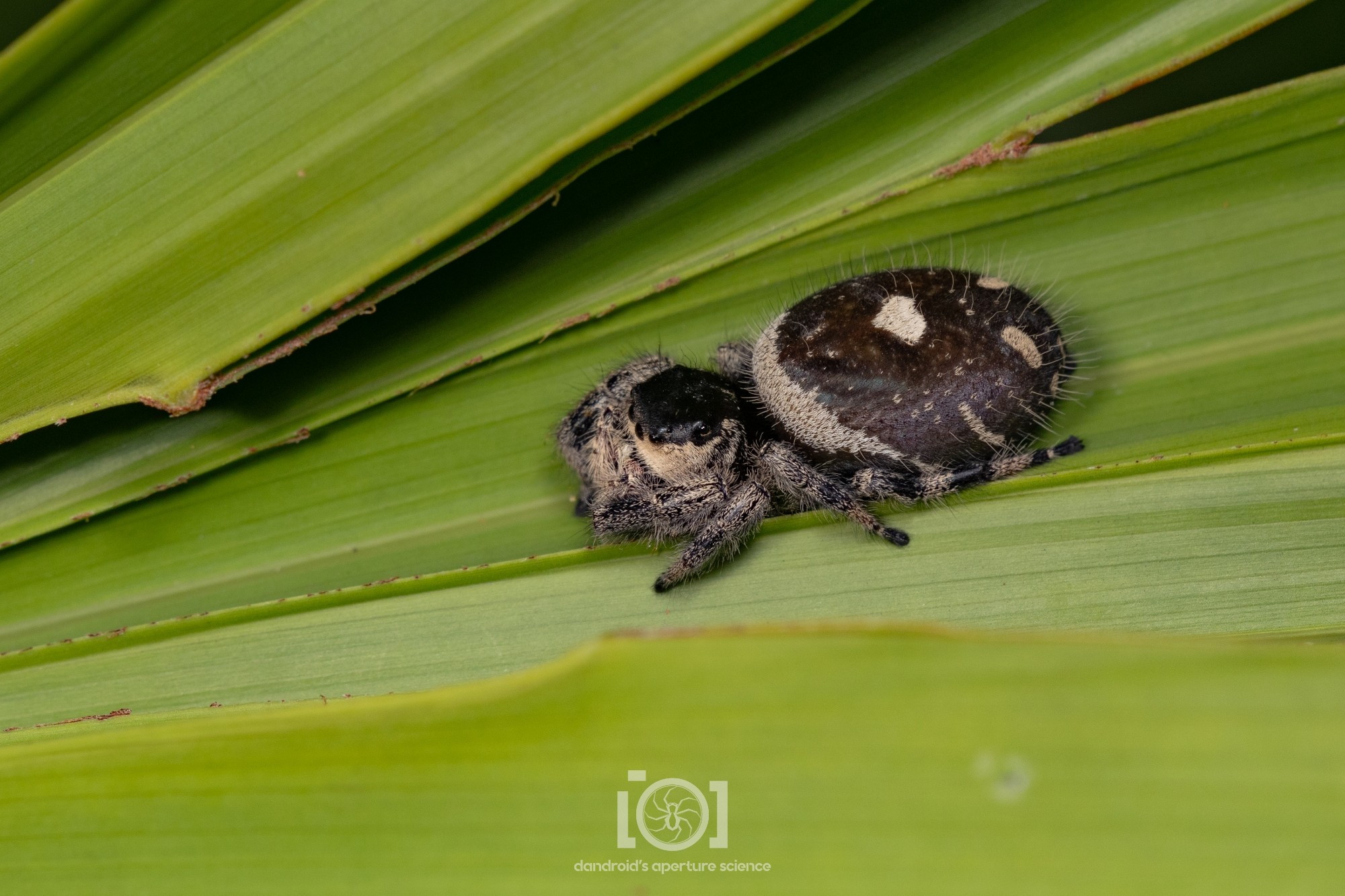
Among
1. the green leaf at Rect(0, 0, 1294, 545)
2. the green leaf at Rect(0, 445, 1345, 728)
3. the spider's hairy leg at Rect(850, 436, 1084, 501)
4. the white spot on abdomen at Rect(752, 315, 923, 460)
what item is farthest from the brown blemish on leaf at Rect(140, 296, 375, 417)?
the spider's hairy leg at Rect(850, 436, 1084, 501)

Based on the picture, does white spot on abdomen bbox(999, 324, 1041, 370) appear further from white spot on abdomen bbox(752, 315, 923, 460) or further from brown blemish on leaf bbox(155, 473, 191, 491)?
brown blemish on leaf bbox(155, 473, 191, 491)

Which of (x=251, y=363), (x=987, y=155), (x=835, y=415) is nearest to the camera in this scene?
(x=251, y=363)

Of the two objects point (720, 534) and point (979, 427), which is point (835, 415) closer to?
point (979, 427)

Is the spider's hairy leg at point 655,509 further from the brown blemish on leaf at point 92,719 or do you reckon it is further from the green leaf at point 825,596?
the brown blemish on leaf at point 92,719

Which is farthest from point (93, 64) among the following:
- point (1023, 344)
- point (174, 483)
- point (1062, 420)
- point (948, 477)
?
point (1062, 420)

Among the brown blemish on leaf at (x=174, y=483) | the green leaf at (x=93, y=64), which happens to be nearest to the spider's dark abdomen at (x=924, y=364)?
the green leaf at (x=93, y=64)

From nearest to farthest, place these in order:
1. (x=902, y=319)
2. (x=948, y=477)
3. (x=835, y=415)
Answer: (x=948, y=477), (x=902, y=319), (x=835, y=415)
